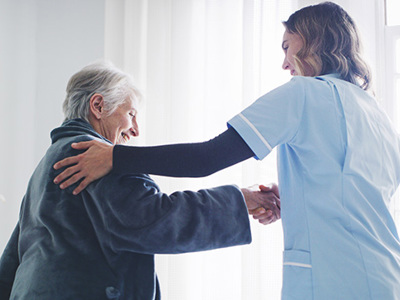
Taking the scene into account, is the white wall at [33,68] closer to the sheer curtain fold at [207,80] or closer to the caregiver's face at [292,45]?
the sheer curtain fold at [207,80]

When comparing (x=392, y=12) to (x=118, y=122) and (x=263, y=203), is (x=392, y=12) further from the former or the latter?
(x=118, y=122)

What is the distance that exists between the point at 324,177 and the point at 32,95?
7.22 feet

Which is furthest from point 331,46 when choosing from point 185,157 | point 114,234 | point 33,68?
point 33,68

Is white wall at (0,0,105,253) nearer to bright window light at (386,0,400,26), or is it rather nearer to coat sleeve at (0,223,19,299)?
coat sleeve at (0,223,19,299)

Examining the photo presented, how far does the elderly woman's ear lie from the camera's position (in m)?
1.47

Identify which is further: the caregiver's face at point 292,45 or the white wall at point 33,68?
the white wall at point 33,68

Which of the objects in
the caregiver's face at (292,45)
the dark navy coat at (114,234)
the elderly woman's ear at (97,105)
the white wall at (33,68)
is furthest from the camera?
the white wall at (33,68)

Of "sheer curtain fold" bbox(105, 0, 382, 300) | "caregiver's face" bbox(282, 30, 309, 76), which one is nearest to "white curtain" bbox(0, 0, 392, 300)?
"sheer curtain fold" bbox(105, 0, 382, 300)

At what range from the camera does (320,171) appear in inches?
44.3

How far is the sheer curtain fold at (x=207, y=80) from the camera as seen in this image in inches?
88.3

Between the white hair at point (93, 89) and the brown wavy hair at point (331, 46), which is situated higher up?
the brown wavy hair at point (331, 46)

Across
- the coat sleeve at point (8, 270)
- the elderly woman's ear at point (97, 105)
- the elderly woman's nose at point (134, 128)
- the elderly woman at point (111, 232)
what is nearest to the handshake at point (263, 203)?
the elderly woman at point (111, 232)

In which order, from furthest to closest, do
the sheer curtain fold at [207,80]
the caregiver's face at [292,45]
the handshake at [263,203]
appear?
the sheer curtain fold at [207,80] < the handshake at [263,203] < the caregiver's face at [292,45]

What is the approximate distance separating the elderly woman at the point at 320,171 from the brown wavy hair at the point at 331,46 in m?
0.08
